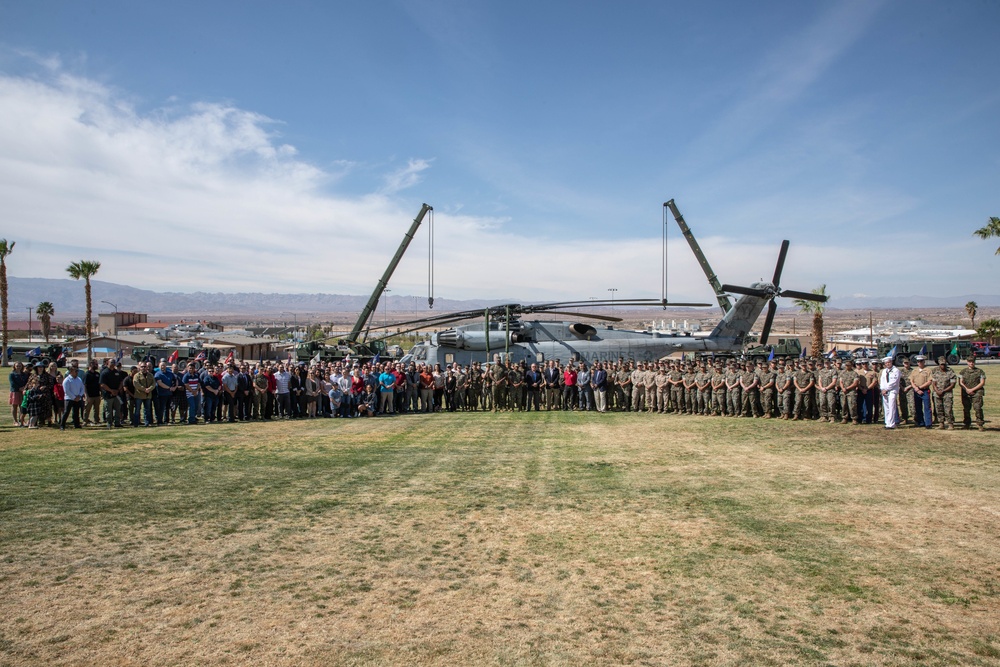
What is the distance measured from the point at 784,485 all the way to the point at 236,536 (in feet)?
19.2

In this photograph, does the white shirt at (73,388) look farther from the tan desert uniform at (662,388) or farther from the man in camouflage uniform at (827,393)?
the man in camouflage uniform at (827,393)

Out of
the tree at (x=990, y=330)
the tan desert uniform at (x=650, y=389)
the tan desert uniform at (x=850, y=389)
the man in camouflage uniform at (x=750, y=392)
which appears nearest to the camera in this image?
the tan desert uniform at (x=850, y=389)

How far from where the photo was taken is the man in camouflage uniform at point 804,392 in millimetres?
13625

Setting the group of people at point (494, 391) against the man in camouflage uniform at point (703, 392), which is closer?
the group of people at point (494, 391)

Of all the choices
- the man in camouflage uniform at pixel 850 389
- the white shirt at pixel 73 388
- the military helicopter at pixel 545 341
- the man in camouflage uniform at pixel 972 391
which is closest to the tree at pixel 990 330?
the military helicopter at pixel 545 341

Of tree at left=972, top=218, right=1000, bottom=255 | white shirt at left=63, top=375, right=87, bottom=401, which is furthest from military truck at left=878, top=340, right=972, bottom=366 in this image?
white shirt at left=63, top=375, right=87, bottom=401

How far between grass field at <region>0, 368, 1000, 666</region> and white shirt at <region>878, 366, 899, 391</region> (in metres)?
2.95

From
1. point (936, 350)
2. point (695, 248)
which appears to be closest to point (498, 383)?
point (695, 248)

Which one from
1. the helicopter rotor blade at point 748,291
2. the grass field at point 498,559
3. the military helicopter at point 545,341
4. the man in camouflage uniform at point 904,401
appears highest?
the helicopter rotor blade at point 748,291

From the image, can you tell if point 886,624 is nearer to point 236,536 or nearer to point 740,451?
point 236,536

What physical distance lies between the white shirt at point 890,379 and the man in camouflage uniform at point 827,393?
0.97m

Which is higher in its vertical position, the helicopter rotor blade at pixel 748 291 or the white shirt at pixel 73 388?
the helicopter rotor blade at pixel 748 291

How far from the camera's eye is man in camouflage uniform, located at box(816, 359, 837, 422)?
13.2 meters

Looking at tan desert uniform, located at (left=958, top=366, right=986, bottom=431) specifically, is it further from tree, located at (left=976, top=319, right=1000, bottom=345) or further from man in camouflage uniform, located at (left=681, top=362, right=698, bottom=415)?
tree, located at (left=976, top=319, right=1000, bottom=345)
